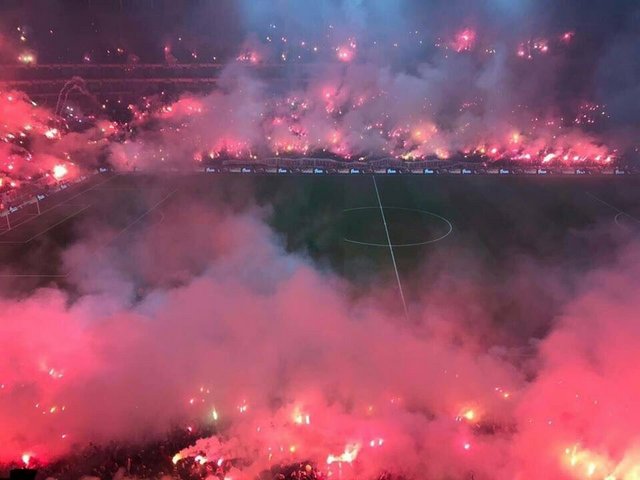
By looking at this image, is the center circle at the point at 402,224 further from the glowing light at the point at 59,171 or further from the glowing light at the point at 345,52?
the glowing light at the point at 345,52

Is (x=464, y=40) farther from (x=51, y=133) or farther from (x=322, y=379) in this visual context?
(x=322, y=379)

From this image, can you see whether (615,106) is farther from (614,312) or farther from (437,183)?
(614,312)

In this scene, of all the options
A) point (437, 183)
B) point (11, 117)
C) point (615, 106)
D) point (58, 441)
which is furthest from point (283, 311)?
point (615, 106)

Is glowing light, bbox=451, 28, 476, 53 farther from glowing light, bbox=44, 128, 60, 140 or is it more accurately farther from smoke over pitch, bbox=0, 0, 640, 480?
glowing light, bbox=44, 128, 60, 140

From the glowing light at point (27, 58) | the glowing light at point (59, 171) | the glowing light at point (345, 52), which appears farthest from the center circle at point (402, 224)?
the glowing light at point (27, 58)

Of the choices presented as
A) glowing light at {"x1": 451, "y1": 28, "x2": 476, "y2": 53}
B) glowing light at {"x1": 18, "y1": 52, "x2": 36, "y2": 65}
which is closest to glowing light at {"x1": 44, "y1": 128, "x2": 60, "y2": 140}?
glowing light at {"x1": 18, "y1": 52, "x2": 36, "y2": 65}
